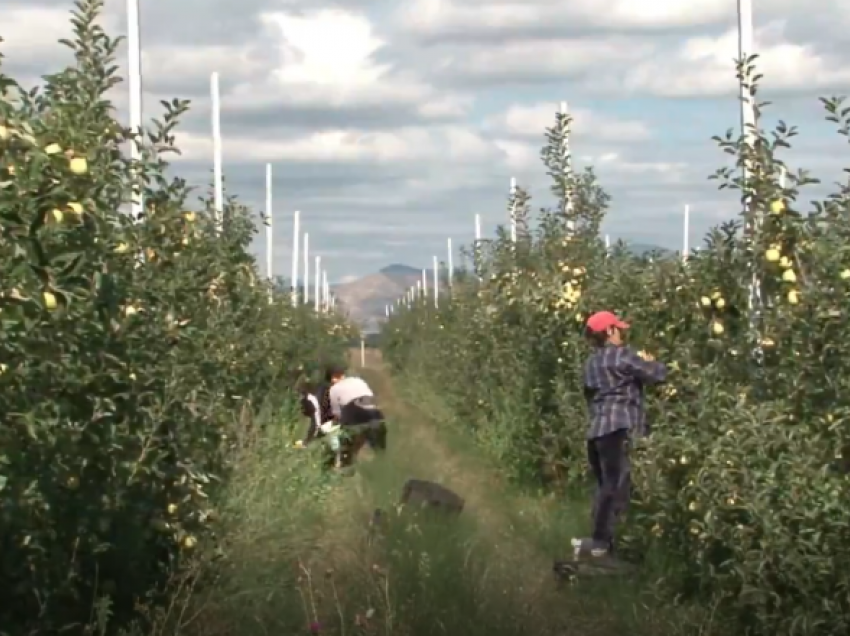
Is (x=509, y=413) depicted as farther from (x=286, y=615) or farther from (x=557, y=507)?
(x=286, y=615)

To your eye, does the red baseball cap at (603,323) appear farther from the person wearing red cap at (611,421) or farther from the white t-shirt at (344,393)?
the white t-shirt at (344,393)

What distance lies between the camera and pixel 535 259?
49.1 ft

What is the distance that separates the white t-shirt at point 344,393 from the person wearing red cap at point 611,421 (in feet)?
19.8

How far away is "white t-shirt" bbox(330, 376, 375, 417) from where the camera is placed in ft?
52.1

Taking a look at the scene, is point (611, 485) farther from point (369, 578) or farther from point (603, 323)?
point (369, 578)

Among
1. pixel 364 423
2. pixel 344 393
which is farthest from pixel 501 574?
pixel 364 423

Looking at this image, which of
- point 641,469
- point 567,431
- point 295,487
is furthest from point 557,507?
point 641,469

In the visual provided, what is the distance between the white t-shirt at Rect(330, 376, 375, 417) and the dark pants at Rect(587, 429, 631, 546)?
6.06m

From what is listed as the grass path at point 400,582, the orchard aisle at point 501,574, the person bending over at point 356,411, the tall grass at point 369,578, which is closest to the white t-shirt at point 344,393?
the person bending over at point 356,411

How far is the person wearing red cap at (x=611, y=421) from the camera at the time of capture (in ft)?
32.4

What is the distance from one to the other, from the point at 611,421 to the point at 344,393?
628 centimetres

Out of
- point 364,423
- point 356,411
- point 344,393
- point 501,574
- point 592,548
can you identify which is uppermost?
point 344,393

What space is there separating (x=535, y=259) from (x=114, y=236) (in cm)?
907

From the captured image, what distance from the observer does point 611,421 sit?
9.91 m
